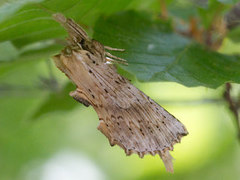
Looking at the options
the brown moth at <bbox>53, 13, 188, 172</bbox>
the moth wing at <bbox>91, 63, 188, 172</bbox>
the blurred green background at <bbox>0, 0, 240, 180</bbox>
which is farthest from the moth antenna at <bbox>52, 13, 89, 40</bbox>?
the blurred green background at <bbox>0, 0, 240, 180</bbox>

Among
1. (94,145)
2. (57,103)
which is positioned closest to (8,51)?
(57,103)

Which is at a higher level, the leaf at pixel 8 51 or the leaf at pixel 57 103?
the leaf at pixel 8 51

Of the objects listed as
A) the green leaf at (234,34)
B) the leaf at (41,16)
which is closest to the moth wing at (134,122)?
the leaf at (41,16)

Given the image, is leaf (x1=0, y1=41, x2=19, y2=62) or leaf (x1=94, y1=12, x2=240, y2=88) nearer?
leaf (x1=94, y1=12, x2=240, y2=88)

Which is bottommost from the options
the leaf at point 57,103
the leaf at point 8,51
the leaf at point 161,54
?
the leaf at point 57,103

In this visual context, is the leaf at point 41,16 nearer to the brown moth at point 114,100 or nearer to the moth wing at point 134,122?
the brown moth at point 114,100

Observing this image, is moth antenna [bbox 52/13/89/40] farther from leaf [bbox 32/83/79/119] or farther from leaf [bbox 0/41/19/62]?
leaf [bbox 32/83/79/119]

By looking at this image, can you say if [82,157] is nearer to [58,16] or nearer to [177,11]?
[177,11]
